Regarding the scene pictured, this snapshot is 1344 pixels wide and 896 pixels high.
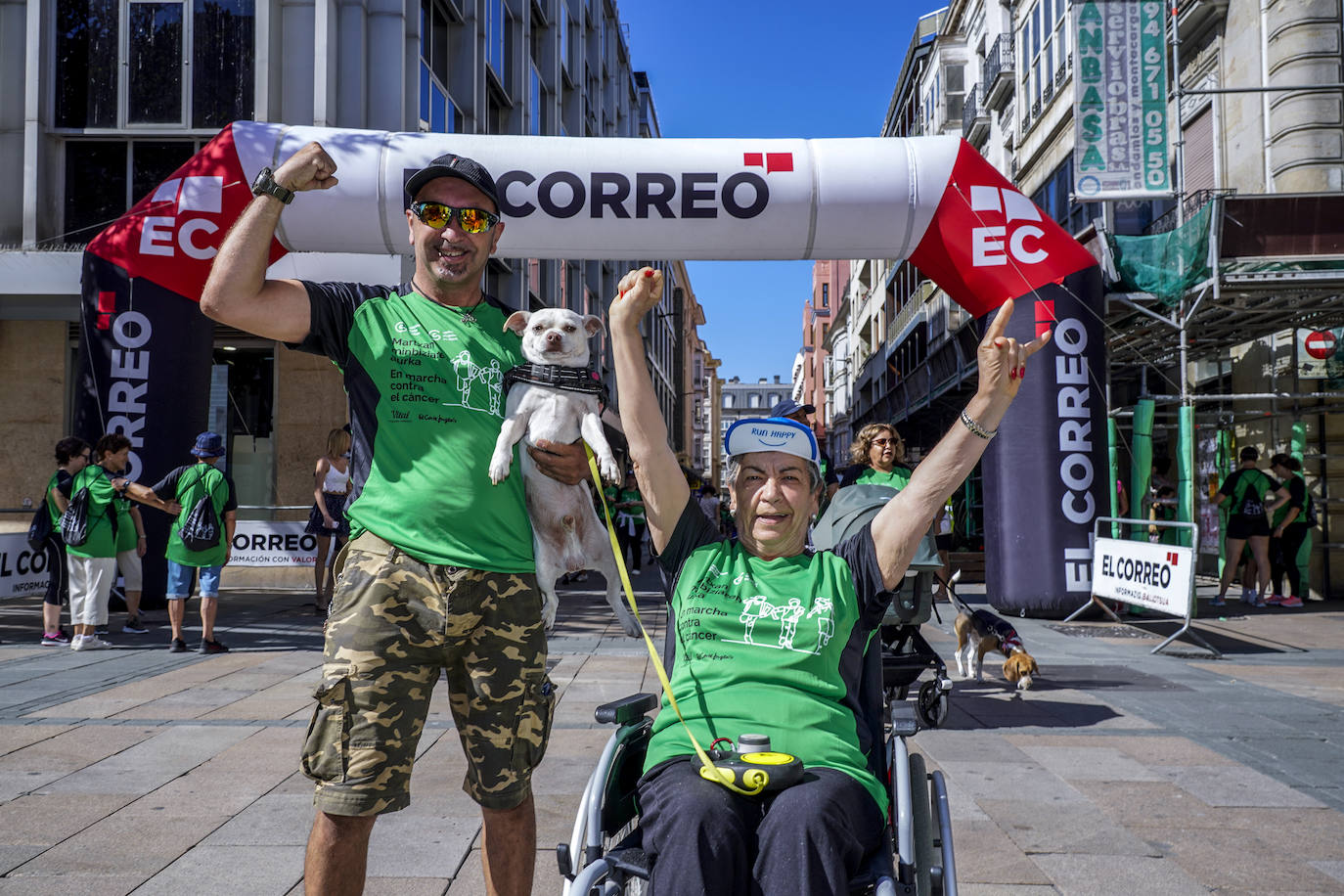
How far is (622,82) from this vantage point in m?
38.3

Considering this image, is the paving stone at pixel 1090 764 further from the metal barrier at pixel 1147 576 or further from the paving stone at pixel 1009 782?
the metal barrier at pixel 1147 576

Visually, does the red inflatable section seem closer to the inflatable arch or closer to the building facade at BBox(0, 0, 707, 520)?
the inflatable arch

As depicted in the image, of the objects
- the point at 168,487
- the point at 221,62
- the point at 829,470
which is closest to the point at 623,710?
the point at 829,470

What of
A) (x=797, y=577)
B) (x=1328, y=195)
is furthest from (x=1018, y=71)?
(x=797, y=577)

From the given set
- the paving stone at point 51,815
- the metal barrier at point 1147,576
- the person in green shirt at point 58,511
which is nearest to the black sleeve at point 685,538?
the paving stone at point 51,815

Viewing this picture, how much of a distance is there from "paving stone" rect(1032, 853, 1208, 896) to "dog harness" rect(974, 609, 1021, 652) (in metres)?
3.08

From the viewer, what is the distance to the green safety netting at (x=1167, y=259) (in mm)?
10297

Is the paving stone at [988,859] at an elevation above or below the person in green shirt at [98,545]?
below

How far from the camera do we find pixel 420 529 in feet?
7.64

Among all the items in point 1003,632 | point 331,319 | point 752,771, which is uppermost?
point 331,319

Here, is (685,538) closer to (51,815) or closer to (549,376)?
(549,376)

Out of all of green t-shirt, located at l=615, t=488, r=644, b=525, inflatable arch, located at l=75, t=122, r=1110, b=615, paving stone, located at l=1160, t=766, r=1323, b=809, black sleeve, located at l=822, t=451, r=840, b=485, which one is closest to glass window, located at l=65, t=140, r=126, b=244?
inflatable arch, located at l=75, t=122, r=1110, b=615

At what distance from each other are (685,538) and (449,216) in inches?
40.9

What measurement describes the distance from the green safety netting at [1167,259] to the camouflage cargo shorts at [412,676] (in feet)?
32.4
